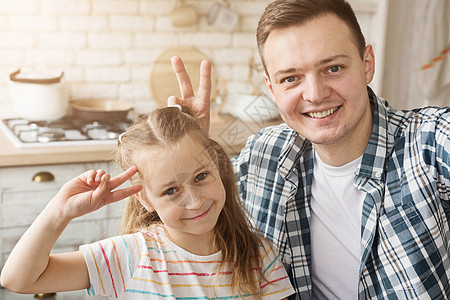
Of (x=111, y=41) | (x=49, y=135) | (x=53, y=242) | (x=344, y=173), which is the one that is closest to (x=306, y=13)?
(x=344, y=173)

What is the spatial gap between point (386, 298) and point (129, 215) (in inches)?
24.6

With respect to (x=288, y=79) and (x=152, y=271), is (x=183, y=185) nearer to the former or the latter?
(x=152, y=271)

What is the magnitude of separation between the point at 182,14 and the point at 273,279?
1.79m

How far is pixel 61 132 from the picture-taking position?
2314 mm

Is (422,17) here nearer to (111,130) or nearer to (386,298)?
(111,130)

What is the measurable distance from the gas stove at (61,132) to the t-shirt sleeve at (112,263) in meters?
1.13

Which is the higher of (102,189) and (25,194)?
(102,189)

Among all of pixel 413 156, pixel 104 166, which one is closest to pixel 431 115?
pixel 413 156

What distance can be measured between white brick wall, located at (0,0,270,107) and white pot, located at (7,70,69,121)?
0.23m

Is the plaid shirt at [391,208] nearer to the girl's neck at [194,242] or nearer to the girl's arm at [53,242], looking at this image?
the girl's neck at [194,242]

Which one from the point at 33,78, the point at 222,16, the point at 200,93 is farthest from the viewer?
the point at 222,16

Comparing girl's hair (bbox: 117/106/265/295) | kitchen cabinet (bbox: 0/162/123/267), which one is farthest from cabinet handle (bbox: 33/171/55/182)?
girl's hair (bbox: 117/106/265/295)

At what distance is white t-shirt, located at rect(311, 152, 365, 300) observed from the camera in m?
1.36

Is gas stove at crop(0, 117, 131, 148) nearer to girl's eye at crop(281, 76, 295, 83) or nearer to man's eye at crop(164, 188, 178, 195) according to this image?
girl's eye at crop(281, 76, 295, 83)
